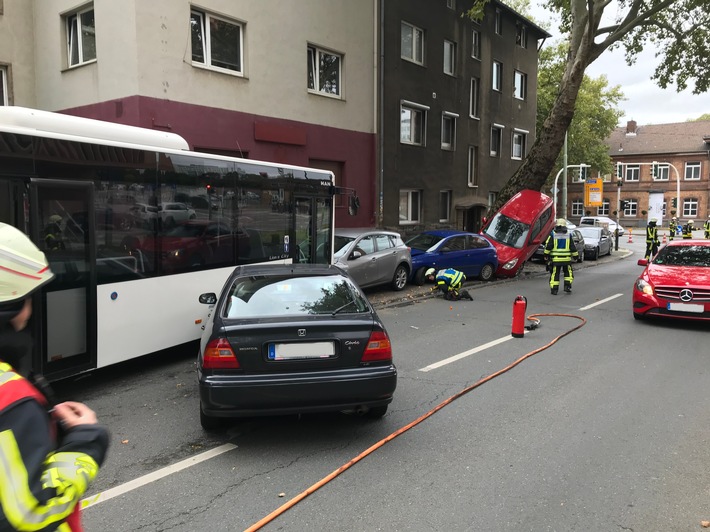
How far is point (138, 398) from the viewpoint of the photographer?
5617 mm

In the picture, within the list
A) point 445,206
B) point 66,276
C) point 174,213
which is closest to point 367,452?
point 66,276

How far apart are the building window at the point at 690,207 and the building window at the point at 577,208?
36.8 ft

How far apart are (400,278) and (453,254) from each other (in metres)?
2.31

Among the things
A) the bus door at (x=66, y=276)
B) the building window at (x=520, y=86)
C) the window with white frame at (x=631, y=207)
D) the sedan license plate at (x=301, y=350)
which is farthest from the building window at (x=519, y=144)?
the window with white frame at (x=631, y=207)

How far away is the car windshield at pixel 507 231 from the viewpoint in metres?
17.2

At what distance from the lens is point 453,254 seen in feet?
49.7

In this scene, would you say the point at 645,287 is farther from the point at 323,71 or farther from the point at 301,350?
the point at 323,71

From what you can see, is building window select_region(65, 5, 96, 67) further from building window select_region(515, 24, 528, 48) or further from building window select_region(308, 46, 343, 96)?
building window select_region(515, 24, 528, 48)

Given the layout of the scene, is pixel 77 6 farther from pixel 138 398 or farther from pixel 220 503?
pixel 220 503

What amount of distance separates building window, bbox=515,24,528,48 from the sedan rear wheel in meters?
21.5

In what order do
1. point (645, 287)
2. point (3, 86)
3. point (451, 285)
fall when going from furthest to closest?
point (3, 86) → point (451, 285) → point (645, 287)

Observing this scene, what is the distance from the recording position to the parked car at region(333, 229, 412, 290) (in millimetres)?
12092

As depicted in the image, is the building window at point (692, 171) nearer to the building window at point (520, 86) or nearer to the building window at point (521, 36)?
the building window at point (520, 86)

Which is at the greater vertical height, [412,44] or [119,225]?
[412,44]
